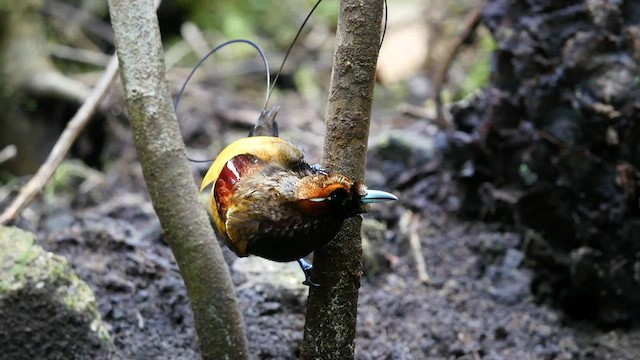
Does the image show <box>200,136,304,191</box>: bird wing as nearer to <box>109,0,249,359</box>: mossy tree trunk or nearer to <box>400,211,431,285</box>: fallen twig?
<box>109,0,249,359</box>: mossy tree trunk

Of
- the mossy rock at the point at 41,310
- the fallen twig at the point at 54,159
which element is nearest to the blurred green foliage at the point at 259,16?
the fallen twig at the point at 54,159

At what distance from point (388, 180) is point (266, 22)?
308 cm

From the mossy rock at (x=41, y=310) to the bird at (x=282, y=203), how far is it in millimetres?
603

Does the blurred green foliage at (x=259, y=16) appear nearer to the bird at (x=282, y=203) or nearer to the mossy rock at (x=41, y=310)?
the mossy rock at (x=41, y=310)

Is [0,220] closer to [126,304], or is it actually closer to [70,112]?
[126,304]

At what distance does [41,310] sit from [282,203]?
0.90m

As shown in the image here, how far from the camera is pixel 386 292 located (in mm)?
2809

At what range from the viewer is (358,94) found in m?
1.69

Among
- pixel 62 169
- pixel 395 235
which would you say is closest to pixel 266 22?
pixel 62 169

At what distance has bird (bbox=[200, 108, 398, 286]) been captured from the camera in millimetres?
1586

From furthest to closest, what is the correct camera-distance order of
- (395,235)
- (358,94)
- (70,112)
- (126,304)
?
(70,112) → (395,235) → (126,304) → (358,94)

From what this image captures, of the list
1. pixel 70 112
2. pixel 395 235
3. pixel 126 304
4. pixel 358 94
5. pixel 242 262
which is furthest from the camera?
pixel 70 112

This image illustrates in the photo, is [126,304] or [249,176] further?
[126,304]

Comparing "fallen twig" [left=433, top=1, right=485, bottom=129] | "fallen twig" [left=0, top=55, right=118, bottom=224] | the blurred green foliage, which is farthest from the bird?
the blurred green foliage
